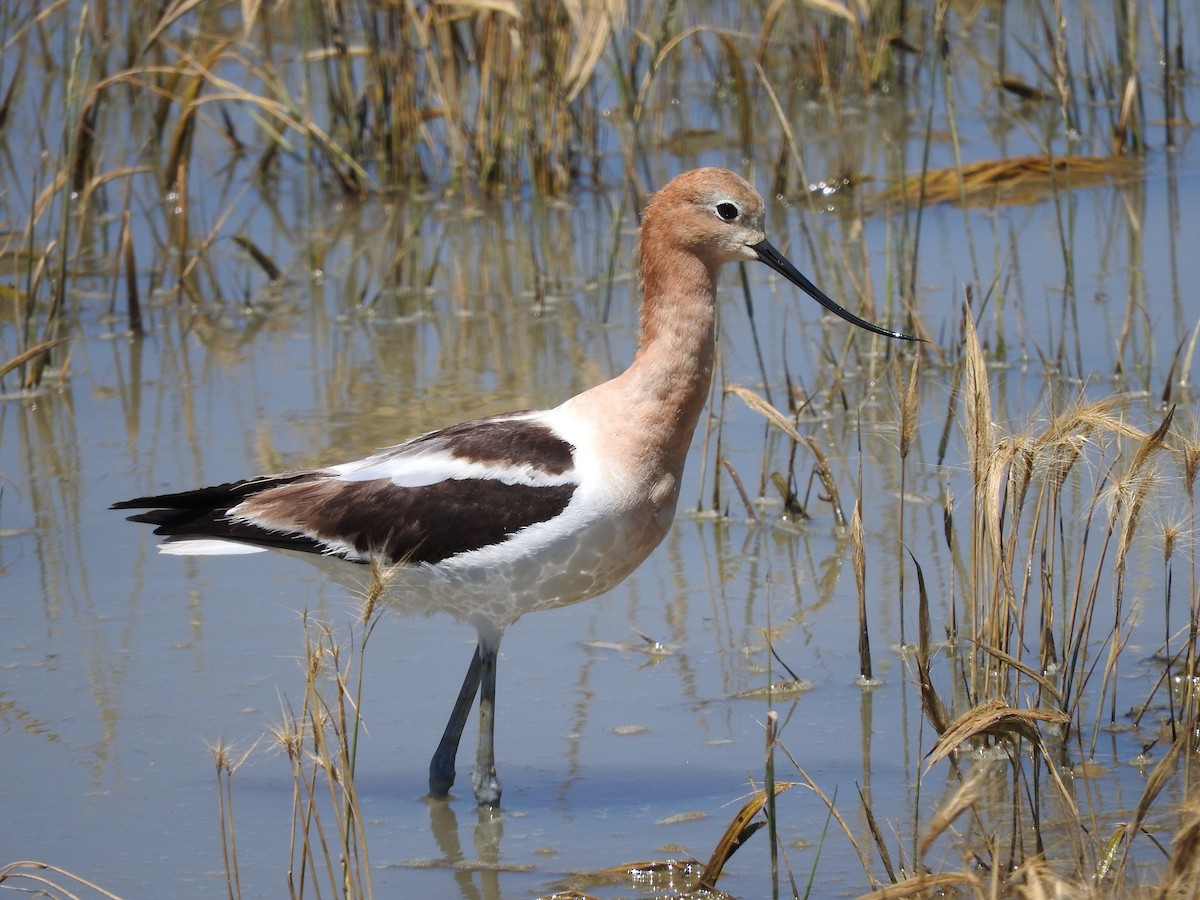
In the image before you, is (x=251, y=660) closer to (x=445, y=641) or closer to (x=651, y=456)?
(x=445, y=641)

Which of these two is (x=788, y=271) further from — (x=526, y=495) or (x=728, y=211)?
(x=526, y=495)

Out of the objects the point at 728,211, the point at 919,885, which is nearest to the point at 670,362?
the point at 728,211

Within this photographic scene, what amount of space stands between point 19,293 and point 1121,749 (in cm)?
483

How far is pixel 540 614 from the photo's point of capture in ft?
18.0

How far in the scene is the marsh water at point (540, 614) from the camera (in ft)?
13.9

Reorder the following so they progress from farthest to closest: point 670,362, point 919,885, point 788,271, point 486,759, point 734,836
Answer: point 788,271 < point 670,362 < point 486,759 < point 734,836 < point 919,885

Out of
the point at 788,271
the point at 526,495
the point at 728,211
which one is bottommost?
the point at 526,495

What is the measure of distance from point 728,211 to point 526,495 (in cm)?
94

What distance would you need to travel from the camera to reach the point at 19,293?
23.6 feet

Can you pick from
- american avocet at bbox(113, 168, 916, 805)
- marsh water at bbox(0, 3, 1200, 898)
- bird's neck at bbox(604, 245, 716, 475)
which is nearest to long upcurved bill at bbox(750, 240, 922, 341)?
american avocet at bbox(113, 168, 916, 805)

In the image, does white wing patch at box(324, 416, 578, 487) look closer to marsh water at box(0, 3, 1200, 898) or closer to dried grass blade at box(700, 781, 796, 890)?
marsh water at box(0, 3, 1200, 898)

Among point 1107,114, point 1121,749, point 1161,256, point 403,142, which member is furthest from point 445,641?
point 1107,114

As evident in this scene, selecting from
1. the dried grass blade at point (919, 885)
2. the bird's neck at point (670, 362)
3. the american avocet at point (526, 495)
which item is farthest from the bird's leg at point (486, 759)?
the dried grass blade at point (919, 885)

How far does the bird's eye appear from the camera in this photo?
463 cm
